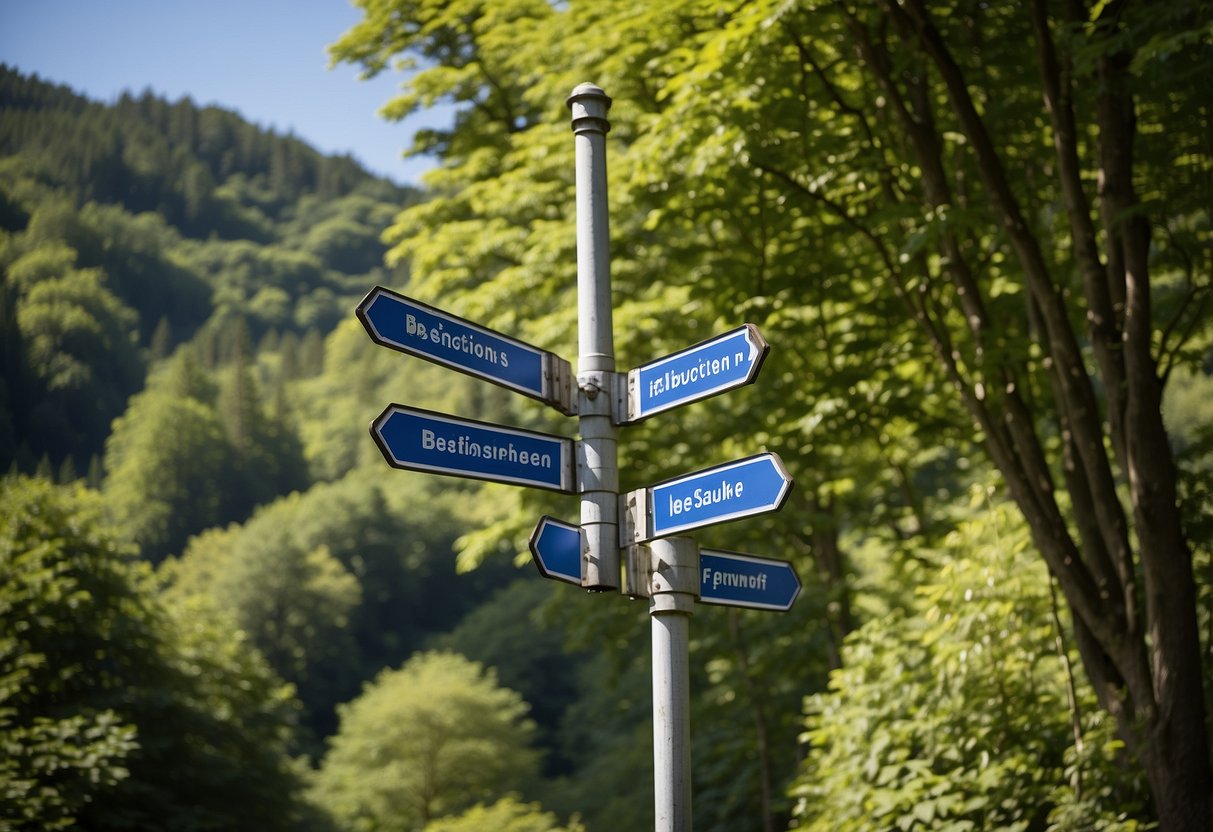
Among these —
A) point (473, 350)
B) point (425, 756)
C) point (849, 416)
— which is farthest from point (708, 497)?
point (425, 756)

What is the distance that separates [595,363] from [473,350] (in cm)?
45

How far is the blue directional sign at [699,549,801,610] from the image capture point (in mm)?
4750

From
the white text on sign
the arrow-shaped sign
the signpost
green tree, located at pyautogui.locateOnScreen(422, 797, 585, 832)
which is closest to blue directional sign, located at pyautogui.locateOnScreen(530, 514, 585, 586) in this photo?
the signpost

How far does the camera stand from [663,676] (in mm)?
4297

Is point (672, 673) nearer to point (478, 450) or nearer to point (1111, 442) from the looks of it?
point (478, 450)

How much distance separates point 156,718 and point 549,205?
1030cm

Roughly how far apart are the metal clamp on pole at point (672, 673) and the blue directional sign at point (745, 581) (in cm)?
→ 20

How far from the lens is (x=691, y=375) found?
4598 mm

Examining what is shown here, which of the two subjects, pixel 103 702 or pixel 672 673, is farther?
pixel 103 702

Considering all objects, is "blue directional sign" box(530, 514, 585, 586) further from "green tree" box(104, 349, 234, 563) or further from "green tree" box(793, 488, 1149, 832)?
"green tree" box(104, 349, 234, 563)

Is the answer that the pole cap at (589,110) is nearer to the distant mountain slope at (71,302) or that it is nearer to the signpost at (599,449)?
the signpost at (599,449)

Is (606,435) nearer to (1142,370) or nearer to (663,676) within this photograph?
(663,676)

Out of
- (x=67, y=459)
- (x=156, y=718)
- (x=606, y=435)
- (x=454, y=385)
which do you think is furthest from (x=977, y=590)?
(x=454, y=385)

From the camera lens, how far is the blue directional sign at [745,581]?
187 inches
